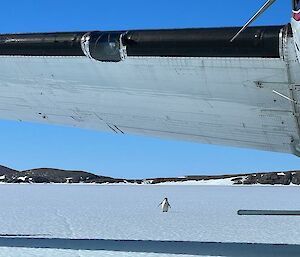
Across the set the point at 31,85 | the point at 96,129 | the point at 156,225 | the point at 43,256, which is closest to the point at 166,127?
the point at 96,129

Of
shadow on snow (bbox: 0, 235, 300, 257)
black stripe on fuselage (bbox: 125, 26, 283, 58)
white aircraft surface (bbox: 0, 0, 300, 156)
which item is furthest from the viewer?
shadow on snow (bbox: 0, 235, 300, 257)

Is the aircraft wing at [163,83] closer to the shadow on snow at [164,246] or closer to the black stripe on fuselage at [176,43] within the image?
the black stripe on fuselage at [176,43]

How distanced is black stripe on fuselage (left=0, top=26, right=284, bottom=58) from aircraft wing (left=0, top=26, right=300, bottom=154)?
15mm

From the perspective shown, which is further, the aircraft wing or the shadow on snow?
the shadow on snow

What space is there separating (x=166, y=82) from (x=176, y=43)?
5.15 ft

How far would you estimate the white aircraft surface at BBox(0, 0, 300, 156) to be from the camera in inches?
320

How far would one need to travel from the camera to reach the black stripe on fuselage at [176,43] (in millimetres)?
7821

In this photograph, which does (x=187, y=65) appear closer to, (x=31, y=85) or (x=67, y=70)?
(x=67, y=70)

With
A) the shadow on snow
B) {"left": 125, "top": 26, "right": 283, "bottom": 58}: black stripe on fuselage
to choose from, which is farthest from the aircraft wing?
the shadow on snow

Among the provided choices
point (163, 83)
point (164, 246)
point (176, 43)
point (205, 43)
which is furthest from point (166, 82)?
point (164, 246)

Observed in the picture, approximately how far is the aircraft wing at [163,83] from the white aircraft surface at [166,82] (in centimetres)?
2

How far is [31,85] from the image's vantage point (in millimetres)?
11195

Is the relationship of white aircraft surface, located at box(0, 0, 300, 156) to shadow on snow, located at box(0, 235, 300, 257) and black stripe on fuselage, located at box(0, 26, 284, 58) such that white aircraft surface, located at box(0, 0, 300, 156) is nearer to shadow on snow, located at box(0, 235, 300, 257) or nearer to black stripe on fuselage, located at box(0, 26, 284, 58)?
black stripe on fuselage, located at box(0, 26, 284, 58)

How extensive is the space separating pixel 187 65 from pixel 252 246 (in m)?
5.73
